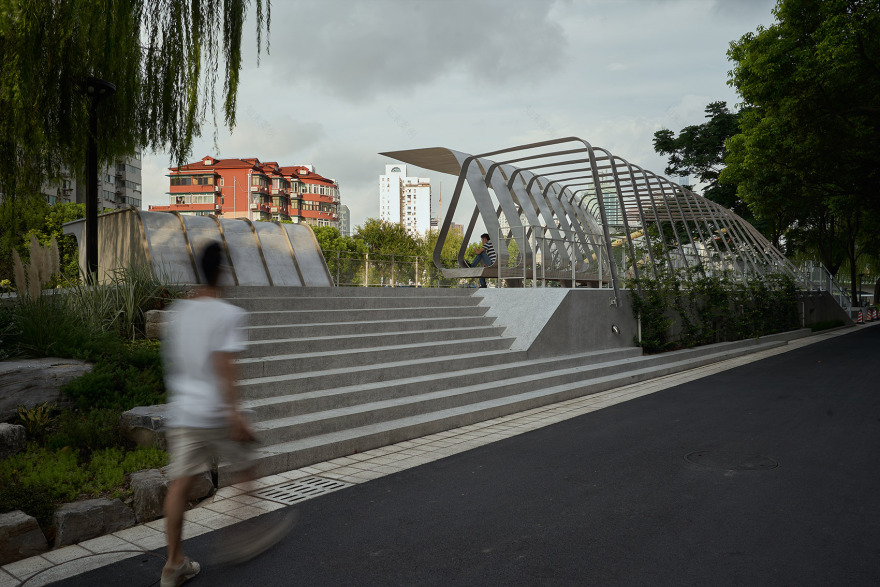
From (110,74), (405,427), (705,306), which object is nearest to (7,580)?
(405,427)

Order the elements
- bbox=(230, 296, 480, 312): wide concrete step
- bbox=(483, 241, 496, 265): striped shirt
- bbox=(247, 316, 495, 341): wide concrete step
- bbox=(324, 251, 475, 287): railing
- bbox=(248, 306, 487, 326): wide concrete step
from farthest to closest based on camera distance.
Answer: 1. bbox=(324, 251, 475, 287): railing
2. bbox=(483, 241, 496, 265): striped shirt
3. bbox=(230, 296, 480, 312): wide concrete step
4. bbox=(248, 306, 487, 326): wide concrete step
5. bbox=(247, 316, 495, 341): wide concrete step

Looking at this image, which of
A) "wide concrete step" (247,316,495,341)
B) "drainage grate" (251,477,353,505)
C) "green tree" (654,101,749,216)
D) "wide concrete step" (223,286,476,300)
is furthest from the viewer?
"green tree" (654,101,749,216)

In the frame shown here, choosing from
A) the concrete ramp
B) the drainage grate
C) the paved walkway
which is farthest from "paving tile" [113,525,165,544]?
the concrete ramp

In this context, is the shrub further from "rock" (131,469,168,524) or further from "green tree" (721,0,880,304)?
"green tree" (721,0,880,304)

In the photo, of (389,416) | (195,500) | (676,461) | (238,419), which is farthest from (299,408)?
(676,461)

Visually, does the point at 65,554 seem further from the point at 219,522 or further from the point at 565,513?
the point at 565,513

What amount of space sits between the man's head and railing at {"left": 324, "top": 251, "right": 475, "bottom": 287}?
12.8m

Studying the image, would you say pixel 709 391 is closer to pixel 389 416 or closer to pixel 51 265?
pixel 389 416

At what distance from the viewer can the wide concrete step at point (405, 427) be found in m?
6.12

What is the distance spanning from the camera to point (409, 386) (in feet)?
28.3

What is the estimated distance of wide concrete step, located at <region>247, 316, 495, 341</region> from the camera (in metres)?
8.80

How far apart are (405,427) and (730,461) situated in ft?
11.8

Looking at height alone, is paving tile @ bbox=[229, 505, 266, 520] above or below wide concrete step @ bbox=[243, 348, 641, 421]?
below

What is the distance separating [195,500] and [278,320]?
4494 mm
